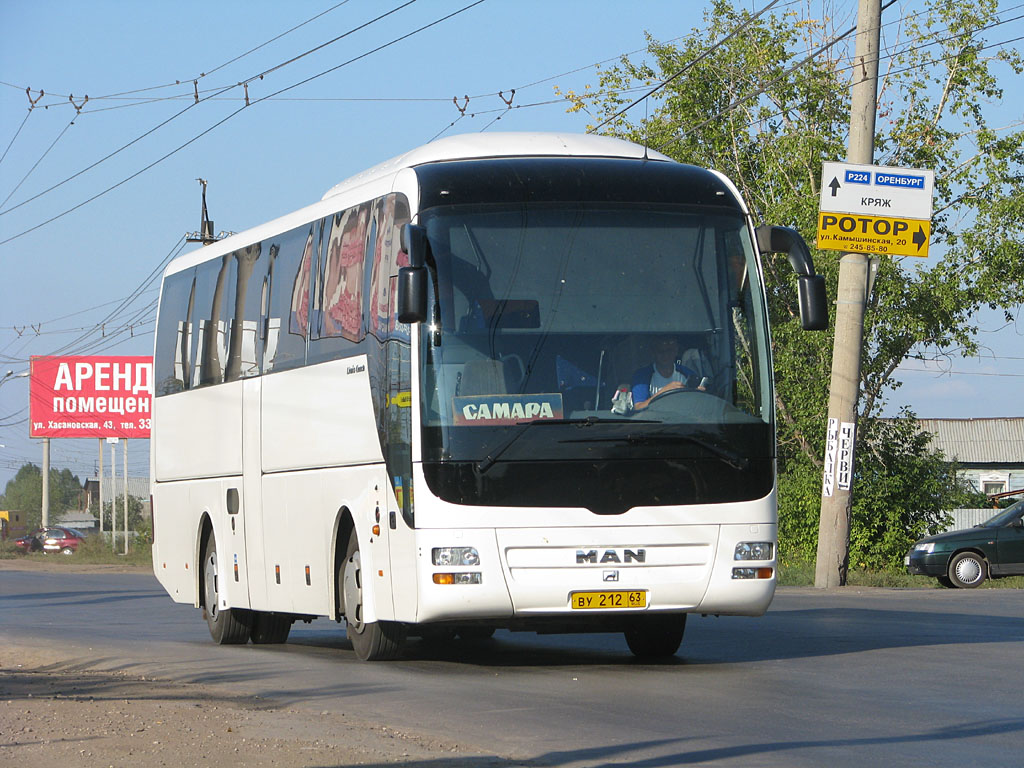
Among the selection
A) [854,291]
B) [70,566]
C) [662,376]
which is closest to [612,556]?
[662,376]

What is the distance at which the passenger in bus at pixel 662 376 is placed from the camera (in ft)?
38.5

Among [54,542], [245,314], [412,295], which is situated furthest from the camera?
[54,542]

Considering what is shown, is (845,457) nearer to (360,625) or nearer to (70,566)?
(360,625)

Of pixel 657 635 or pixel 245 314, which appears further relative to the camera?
pixel 245 314

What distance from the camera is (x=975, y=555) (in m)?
27.1

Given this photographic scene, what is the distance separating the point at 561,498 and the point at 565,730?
115 inches

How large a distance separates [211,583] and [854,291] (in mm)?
10793

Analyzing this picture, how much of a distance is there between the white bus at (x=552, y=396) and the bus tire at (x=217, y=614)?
140 inches

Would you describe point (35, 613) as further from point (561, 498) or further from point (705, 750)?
point (705, 750)

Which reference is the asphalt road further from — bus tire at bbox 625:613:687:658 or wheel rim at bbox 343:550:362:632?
wheel rim at bbox 343:550:362:632

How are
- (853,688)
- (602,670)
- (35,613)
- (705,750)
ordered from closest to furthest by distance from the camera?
(705,750) → (853,688) → (602,670) → (35,613)

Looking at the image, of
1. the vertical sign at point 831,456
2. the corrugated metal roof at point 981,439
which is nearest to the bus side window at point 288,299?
the vertical sign at point 831,456

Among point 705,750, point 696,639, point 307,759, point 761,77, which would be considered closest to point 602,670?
point 696,639

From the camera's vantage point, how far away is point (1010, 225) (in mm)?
33375
